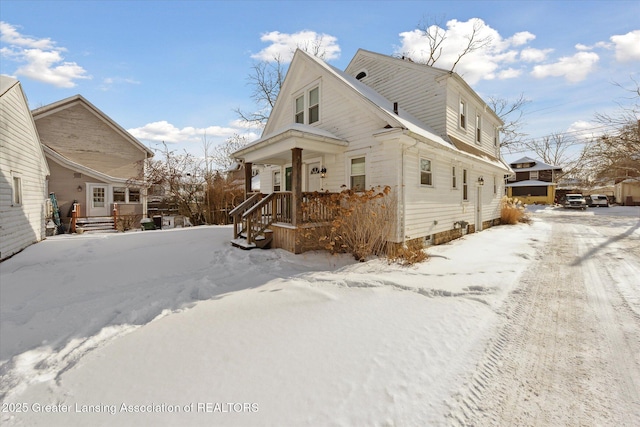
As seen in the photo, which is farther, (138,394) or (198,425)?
(138,394)

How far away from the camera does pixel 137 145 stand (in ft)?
63.8

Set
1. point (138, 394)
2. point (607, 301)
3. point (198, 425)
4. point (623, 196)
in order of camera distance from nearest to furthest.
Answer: point (198, 425) < point (138, 394) < point (607, 301) < point (623, 196)

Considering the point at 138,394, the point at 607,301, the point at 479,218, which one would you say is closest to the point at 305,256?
the point at 138,394

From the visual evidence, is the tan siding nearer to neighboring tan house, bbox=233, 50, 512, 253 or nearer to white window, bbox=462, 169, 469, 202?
neighboring tan house, bbox=233, 50, 512, 253

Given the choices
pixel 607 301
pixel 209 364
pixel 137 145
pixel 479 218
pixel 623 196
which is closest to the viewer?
pixel 209 364

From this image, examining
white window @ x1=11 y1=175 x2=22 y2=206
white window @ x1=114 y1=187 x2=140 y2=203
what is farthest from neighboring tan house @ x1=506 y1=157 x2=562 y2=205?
white window @ x1=11 y1=175 x2=22 y2=206

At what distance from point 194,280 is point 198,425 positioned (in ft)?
11.7

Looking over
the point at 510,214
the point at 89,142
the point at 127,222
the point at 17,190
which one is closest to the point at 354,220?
the point at 17,190

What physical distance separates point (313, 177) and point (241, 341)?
7752 mm

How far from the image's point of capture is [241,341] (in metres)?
3.09

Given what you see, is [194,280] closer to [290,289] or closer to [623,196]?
[290,289]

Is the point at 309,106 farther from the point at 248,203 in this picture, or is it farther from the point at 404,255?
the point at 404,255

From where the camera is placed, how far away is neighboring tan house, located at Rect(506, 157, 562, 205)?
36031mm

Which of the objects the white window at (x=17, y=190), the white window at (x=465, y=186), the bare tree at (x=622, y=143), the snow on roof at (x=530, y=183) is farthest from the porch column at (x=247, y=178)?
the snow on roof at (x=530, y=183)
